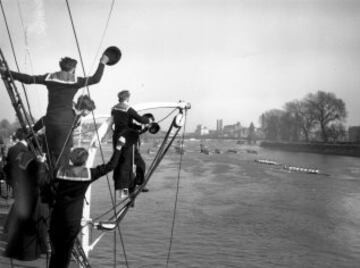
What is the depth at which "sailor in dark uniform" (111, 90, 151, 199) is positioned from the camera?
21.3ft

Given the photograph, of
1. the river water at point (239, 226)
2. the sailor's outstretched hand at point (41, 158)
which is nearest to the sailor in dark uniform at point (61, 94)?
the sailor's outstretched hand at point (41, 158)

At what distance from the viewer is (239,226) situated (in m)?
25.6

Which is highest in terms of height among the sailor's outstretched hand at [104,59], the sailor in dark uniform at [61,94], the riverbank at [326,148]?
the sailor's outstretched hand at [104,59]

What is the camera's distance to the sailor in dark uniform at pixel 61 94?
16.5 ft

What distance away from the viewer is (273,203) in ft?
109

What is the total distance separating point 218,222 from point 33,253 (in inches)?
860

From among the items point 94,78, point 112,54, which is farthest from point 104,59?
point 94,78

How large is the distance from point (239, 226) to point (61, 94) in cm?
2202

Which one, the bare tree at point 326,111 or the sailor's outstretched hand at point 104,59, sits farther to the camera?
the bare tree at point 326,111

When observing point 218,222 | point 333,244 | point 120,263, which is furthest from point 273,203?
point 120,263

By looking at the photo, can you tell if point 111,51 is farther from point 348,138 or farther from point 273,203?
point 348,138

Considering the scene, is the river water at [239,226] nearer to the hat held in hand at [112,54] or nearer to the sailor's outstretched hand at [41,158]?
the sailor's outstretched hand at [41,158]

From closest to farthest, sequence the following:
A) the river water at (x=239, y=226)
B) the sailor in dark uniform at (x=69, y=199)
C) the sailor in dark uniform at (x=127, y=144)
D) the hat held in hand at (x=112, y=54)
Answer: the sailor in dark uniform at (x=69, y=199), the hat held in hand at (x=112, y=54), the sailor in dark uniform at (x=127, y=144), the river water at (x=239, y=226)

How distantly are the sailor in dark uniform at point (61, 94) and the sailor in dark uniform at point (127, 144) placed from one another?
1.23m
